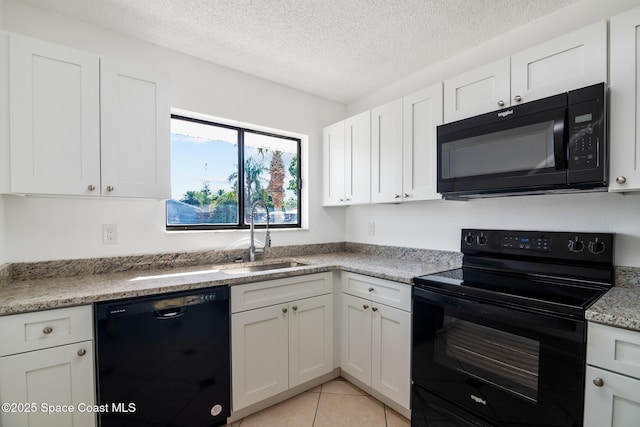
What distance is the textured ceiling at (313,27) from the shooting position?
1.65 m

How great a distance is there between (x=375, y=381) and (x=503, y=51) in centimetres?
238

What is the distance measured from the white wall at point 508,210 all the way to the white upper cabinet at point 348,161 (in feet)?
1.10

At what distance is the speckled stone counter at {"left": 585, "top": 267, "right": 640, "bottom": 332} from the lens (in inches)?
40.5

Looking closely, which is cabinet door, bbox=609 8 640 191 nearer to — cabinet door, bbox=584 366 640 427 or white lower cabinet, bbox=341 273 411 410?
cabinet door, bbox=584 366 640 427

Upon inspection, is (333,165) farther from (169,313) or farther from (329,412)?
(329,412)

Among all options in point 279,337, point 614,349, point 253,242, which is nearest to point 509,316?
point 614,349

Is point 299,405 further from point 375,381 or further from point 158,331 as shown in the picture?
point 158,331

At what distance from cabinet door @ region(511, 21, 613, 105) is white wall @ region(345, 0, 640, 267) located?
42cm

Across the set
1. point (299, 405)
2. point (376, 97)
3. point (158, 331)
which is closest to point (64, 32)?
point (158, 331)

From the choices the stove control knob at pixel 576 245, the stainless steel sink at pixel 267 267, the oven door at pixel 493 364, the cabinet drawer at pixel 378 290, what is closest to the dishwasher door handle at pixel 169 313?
the stainless steel sink at pixel 267 267

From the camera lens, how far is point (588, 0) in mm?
1605

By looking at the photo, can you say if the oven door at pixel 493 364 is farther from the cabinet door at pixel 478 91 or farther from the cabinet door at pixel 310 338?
the cabinet door at pixel 478 91

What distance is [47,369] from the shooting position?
125cm

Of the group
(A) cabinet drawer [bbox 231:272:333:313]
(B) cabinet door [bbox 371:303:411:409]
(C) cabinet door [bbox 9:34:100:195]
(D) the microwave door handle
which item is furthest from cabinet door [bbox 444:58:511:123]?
(C) cabinet door [bbox 9:34:100:195]
